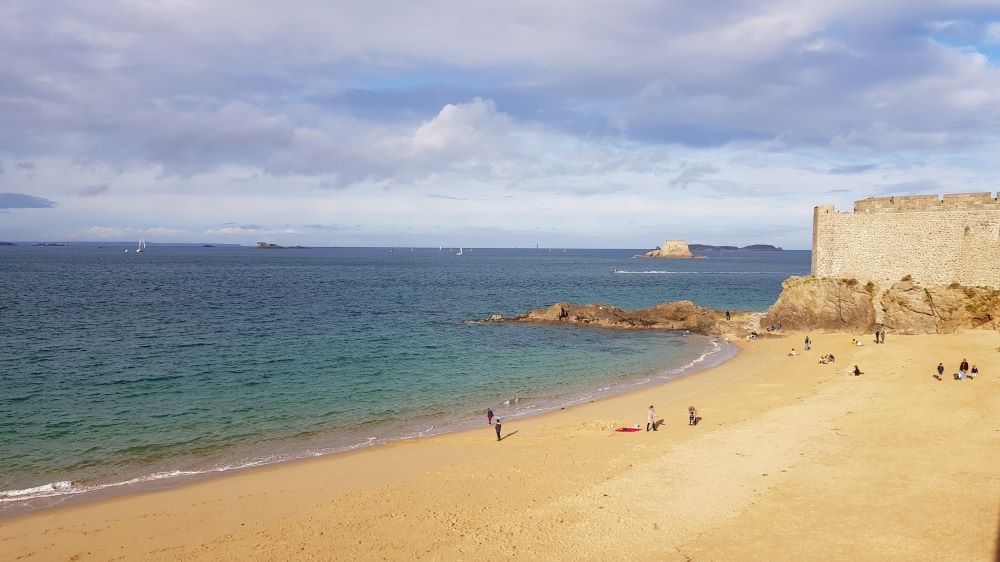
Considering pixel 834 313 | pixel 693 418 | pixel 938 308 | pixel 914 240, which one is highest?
pixel 914 240

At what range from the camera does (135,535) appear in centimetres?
1470

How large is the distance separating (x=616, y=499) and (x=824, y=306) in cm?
3424

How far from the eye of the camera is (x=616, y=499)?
51.8 feet

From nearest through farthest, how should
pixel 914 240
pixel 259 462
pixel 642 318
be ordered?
1. pixel 259 462
2. pixel 914 240
3. pixel 642 318

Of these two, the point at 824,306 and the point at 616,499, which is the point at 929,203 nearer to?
the point at 824,306

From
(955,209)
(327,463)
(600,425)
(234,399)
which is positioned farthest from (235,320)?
(955,209)

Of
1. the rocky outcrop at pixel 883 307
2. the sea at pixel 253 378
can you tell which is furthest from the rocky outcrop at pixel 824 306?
the sea at pixel 253 378

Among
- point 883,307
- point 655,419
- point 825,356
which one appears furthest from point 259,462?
point 883,307

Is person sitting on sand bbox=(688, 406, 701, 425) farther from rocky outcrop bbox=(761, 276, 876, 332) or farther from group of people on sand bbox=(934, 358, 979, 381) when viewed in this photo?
rocky outcrop bbox=(761, 276, 876, 332)

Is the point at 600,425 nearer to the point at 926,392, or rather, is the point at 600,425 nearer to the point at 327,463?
the point at 327,463

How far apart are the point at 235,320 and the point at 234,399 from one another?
26943 mm

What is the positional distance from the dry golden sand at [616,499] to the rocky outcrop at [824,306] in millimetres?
16645

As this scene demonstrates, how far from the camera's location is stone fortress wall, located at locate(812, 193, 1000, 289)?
→ 3447 cm

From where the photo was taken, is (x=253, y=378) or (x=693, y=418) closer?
(x=693, y=418)
